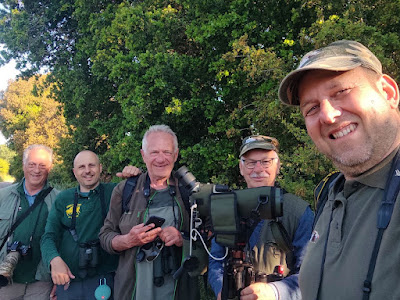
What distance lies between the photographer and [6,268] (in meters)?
3.13

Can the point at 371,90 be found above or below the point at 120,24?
below

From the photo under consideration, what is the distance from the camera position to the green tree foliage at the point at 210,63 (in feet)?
20.9

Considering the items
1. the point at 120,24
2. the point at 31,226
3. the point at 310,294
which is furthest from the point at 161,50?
the point at 310,294

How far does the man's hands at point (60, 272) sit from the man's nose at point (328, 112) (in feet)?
8.71

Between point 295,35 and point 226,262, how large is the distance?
301 inches

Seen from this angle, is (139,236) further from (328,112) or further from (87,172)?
(328,112)

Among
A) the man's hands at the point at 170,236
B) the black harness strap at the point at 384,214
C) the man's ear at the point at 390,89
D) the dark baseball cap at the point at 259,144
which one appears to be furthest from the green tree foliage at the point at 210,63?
the black harness strap at the point at 384,214

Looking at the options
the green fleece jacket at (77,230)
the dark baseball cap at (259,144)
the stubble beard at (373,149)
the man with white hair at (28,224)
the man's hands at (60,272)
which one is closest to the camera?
the stubble beard at (373,149)

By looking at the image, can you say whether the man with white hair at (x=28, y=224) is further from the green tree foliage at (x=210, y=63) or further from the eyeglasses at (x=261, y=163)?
the green tree foliage at (x=210, y=63)

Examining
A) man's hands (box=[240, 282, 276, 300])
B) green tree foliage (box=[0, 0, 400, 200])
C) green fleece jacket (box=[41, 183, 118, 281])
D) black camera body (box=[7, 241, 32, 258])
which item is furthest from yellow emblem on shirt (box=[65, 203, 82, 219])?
green tree foliage (box=[0, 0, 400, 200])

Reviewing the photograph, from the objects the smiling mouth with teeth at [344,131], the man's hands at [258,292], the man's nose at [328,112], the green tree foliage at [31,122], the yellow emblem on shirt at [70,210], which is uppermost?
the green tree foliage at [31,122]

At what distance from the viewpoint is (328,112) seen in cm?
137

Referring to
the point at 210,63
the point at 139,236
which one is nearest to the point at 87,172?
the point at 139,236

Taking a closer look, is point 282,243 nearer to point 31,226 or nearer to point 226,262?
point 226,262
